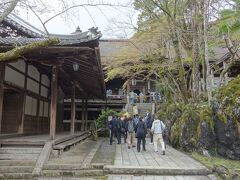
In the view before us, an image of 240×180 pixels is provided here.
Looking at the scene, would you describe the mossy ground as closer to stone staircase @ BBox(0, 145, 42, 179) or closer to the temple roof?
the temple roof

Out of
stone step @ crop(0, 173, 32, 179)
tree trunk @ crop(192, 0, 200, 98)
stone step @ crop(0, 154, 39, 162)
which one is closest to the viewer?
stone step @ crop(0, 173, 32, 179)

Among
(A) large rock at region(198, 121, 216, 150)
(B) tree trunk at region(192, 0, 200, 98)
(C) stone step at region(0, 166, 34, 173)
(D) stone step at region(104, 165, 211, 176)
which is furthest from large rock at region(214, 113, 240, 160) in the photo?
(C) stone step at region(0, 166, 34, 173)

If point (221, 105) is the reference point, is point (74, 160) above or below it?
below

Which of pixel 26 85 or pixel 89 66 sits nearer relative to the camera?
pixel 89 66

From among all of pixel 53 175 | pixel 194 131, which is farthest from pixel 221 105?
pixel 53 175

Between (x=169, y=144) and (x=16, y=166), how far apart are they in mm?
11256

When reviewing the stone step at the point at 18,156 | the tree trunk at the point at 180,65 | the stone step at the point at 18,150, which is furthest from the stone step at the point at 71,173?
the tree trunk at the point at 180,65

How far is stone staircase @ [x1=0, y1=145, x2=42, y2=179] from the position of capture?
989 cm

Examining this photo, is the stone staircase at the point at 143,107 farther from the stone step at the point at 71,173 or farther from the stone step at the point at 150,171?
the stone step at the point at 71,173

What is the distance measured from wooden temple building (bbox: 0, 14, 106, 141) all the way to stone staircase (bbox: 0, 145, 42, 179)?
1.26 metres

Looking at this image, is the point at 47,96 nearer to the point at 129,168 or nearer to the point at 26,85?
the point at 26,85

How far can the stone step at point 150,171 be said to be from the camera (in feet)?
33.9

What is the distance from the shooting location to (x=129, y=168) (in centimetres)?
1042

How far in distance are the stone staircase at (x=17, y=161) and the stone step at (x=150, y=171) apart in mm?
2438
